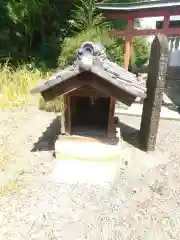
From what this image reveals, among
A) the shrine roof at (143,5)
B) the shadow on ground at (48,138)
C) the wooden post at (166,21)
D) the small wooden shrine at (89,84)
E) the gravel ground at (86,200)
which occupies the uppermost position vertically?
the shrine roof at (143,5)

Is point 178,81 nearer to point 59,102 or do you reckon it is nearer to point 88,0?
point 88,0

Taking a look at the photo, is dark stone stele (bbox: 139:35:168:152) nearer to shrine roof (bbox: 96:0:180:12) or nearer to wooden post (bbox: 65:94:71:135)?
wooden post (bbox: 65:94:71:135)

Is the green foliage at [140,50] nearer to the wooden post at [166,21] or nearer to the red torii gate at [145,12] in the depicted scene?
the red torii gate at [145,12]

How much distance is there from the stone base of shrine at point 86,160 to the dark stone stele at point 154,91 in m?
0.87

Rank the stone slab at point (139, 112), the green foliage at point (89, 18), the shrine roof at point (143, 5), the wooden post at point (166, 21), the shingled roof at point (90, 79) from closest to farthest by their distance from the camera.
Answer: the shingled roof at point (90, 79) < the stone slab at point (139, 112) < the shrine roof at point (143, 5) < the wooden post at point (166, 21) < the green foliage at point (89, 18)

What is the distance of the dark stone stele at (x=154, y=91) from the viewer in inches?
201

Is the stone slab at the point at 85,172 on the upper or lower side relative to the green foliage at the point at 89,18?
lower

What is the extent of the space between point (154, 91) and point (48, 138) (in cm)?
256

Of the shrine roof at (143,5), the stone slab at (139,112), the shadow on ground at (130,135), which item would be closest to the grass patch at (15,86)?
the stone slab at (139,112)

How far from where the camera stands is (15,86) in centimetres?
900

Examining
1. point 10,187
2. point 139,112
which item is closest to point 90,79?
point 10,187

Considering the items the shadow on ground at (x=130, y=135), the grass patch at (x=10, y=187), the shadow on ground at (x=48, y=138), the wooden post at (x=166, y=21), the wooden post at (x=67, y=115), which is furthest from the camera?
the wooden post at (x=166, y=21)

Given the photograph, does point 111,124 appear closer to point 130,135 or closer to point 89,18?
point 130,135

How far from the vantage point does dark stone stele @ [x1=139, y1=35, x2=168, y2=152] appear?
512cm
